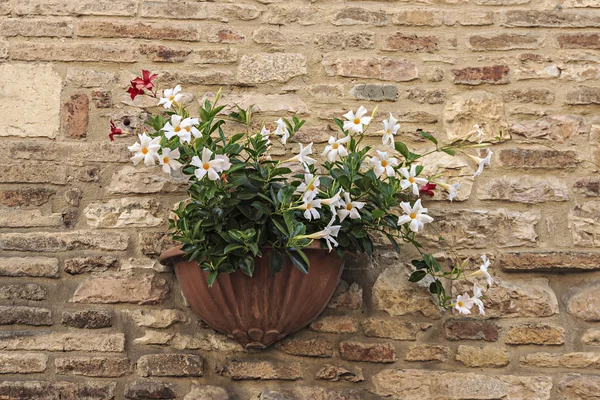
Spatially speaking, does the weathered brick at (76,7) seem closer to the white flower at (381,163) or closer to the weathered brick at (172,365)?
the white flower at (381,163)

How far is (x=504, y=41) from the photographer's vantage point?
2.77m

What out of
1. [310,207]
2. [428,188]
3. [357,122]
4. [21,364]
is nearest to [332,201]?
[310,207]

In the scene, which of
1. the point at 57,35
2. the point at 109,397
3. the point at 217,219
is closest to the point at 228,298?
the point at 217,219

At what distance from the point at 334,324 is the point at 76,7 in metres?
1.44

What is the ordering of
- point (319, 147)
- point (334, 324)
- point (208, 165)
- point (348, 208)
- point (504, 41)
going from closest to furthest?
1. point (208, 165)
2. point (348, 208)
3. point (334, 324)
4. point (319, 147)
5. point (504, 41)

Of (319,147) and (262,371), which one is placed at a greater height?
(319,147)

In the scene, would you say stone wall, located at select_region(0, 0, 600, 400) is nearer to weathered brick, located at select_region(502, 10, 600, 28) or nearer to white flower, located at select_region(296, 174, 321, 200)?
weathered brick, located at select_region(502, 10, 600, 28)

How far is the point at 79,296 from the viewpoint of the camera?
2520mm

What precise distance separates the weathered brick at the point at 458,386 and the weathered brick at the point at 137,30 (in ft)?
4.44

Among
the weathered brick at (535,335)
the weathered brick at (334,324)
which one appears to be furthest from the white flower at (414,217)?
the weathered brick at (535,335)

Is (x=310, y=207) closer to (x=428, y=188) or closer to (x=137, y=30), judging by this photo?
(x=428, y=188)

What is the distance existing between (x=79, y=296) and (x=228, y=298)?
535 millimetres

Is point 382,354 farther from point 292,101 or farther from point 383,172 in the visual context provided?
point 292,101

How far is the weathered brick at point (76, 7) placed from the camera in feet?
9.09
